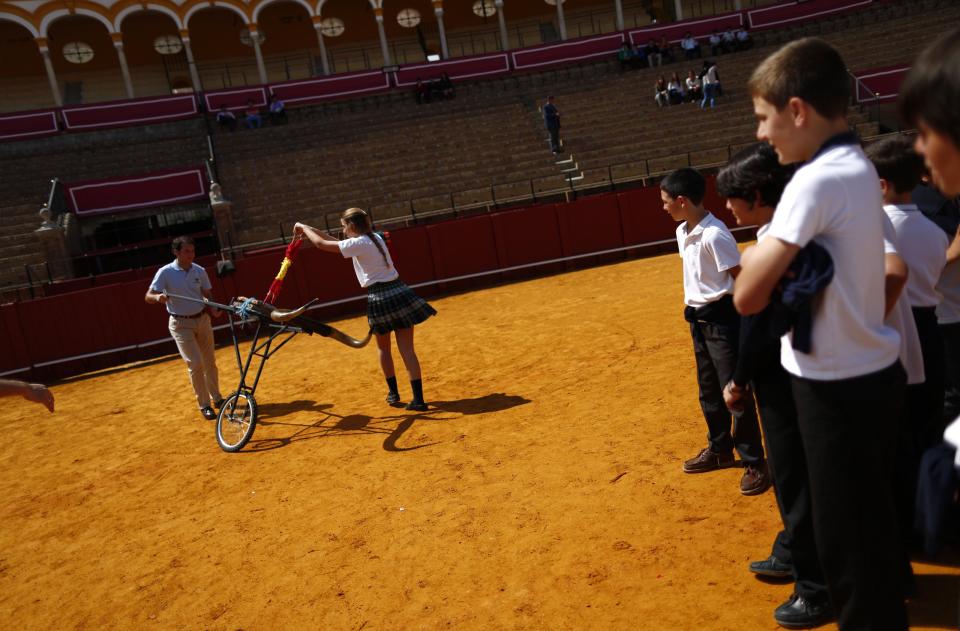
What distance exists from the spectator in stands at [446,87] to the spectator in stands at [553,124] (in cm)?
580

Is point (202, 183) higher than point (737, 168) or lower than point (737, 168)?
higher

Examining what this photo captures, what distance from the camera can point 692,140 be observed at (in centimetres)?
2005

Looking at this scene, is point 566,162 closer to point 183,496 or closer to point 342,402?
point 342,402

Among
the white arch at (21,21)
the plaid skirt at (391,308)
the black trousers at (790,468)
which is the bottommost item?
the black trousers at (790,468)

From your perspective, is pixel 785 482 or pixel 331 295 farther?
pixel 331 295

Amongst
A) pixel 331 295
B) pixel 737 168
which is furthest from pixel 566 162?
pixel 737 168

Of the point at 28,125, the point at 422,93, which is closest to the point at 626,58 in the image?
the point at 422,93

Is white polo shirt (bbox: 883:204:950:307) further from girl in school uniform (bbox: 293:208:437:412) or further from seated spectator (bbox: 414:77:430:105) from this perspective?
seated spectator (bbox: 414:77:430:105)

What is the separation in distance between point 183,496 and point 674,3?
33153mm

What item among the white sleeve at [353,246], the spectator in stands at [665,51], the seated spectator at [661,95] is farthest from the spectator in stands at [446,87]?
the white sleeve at [353,246]

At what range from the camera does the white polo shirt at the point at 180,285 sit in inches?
271

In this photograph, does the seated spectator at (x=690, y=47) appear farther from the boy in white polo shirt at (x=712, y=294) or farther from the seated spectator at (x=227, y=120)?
the boy in white polo shirt at (x=712, y=294)

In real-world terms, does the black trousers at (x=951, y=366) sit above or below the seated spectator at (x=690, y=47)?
below

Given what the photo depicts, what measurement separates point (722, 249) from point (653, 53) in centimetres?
2476
